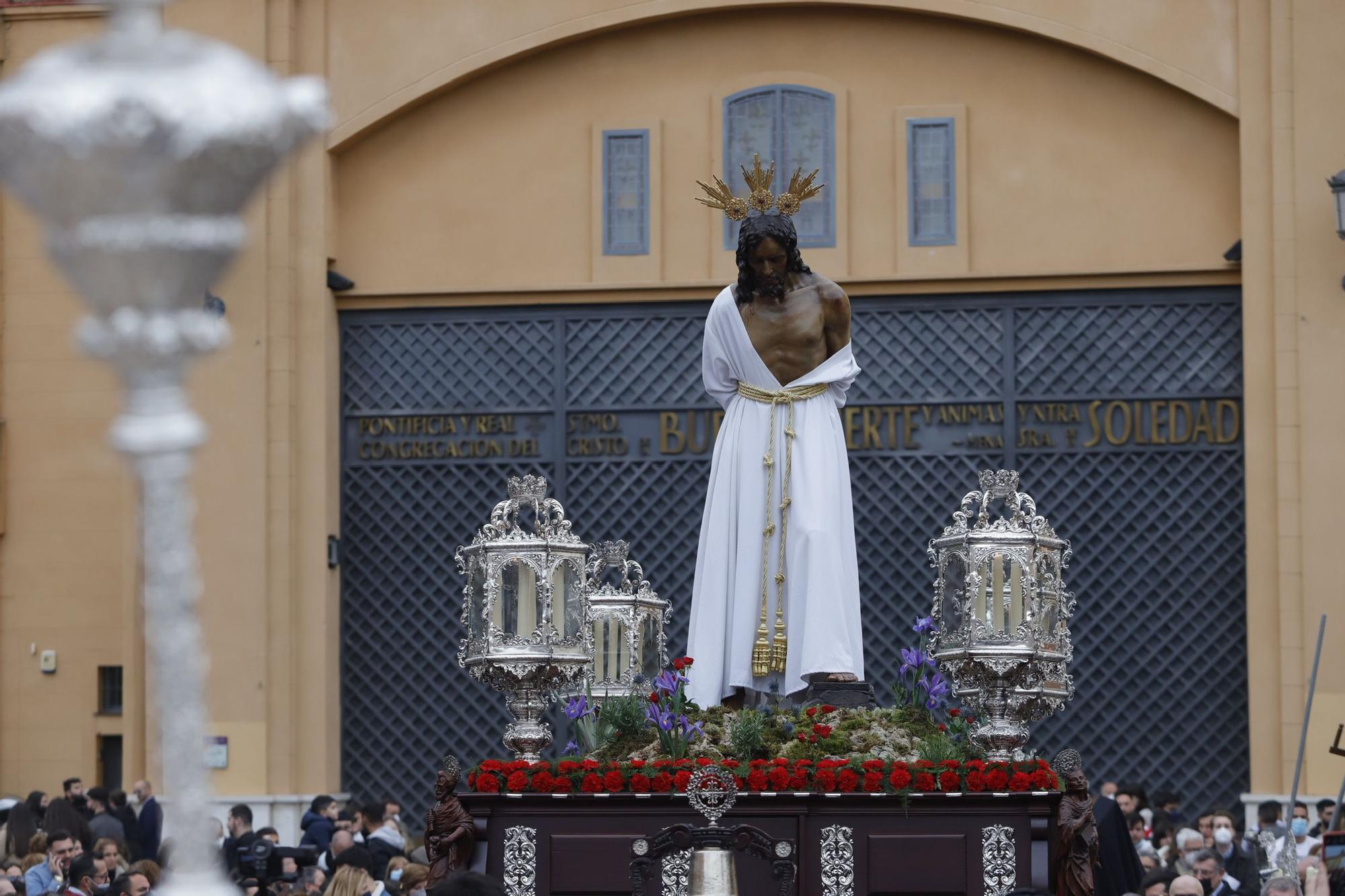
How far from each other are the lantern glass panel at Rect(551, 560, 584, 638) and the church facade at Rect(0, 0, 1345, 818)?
9025 mm

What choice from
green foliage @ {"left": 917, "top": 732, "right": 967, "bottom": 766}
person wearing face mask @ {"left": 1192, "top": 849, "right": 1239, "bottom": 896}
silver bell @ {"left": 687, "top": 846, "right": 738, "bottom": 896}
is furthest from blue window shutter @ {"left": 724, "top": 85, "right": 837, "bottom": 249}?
silver bell @ {"left": 687, "top": 846, "right": 738, "bottom": 896}

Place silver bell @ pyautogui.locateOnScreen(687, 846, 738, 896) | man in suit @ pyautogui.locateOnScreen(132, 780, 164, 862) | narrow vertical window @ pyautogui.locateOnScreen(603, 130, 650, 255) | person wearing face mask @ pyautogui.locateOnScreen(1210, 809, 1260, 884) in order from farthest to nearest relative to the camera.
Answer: narrow vertical window @ pyautogui.locateOnScreen(603, 130, 650, 255) → man in suit @ pyautogui.locateOnScreen(132, 780, 164, 862) → person wearing face mask @ pyautogui.locateOnScreen(1210, 809, 1260, 884) → silver bell @ pyautogui.locateOnScreen(687, 846, 738, 896)

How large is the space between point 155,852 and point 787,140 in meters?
7.68

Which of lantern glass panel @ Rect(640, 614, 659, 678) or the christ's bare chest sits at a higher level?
the christ's bare chest

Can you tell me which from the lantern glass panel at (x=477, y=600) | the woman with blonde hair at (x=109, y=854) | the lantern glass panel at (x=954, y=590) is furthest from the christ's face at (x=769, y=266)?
the woman with blonde hair at (x=109, y=854)

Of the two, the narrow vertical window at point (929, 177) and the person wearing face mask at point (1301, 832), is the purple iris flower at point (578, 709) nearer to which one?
the person wearing face mask at point (1301, 832)

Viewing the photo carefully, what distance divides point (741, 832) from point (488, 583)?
7.63ft

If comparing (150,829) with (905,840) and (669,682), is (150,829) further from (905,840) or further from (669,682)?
(905,840)

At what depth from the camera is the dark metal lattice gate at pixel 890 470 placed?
18812 mm

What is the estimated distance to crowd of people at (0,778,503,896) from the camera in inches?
417

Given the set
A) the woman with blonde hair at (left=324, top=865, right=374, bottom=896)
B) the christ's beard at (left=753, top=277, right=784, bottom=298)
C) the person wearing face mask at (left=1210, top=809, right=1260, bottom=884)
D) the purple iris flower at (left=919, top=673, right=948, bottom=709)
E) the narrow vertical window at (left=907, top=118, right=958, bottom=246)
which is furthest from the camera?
the narrow vertical window at (left=907, top=118, right=958, bottom=246)

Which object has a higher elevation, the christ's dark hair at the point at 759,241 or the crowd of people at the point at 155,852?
the christ's dark hair at the point at 759,241

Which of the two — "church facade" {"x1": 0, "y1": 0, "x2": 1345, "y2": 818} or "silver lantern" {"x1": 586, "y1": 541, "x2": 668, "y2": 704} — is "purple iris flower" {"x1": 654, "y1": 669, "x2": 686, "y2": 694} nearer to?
"silver lantern" {"x1": 586, "y1": 541, "x2": 668, "y2": 704}

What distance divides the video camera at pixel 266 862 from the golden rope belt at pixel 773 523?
308 centimetres
